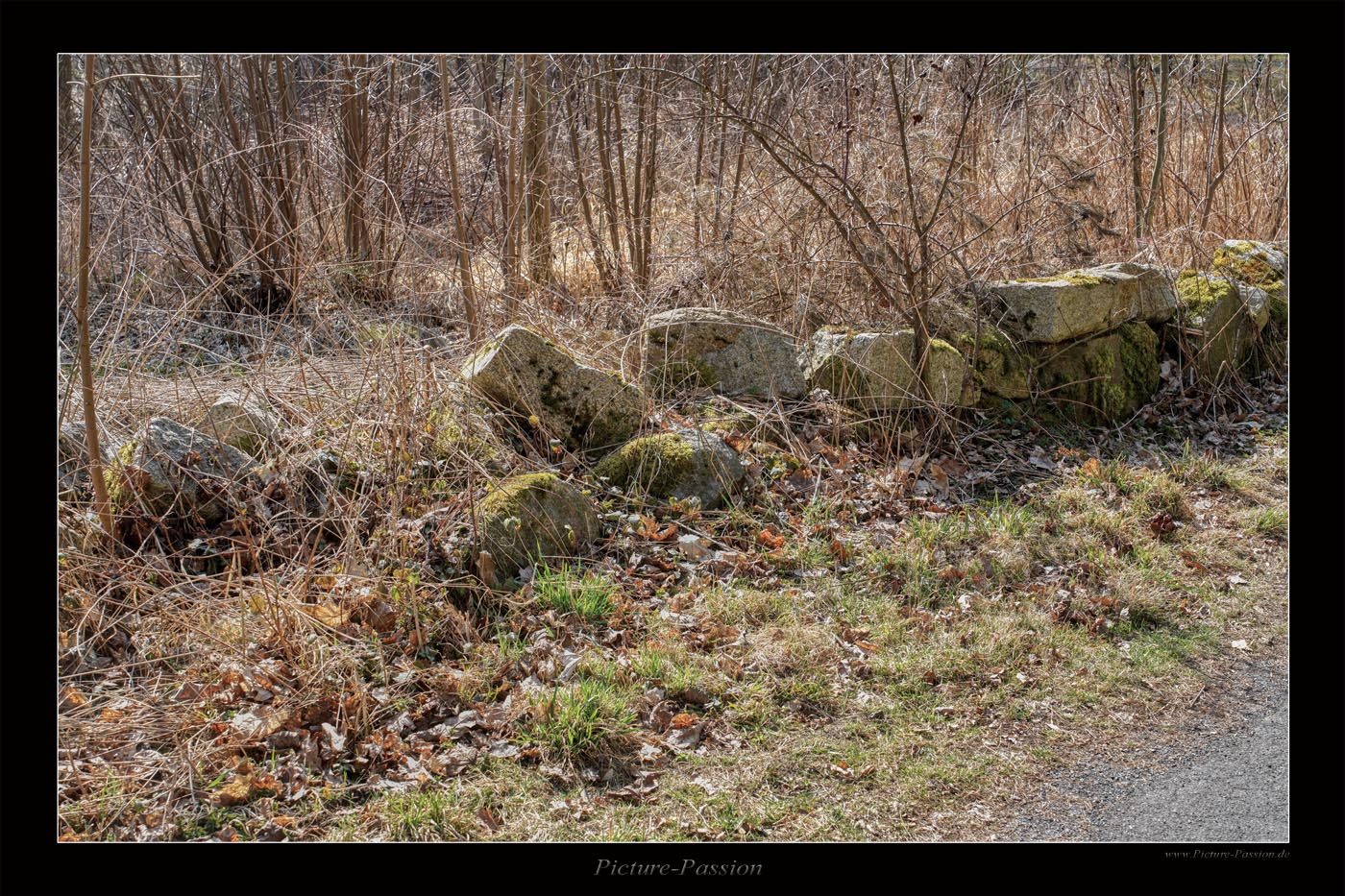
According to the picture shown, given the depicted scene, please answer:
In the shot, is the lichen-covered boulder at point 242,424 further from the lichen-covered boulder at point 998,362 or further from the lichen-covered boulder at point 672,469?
the lichen-covered boulder at point 998,362

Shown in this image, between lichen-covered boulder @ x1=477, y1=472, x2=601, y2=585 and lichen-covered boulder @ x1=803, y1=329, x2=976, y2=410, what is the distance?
7.09ft

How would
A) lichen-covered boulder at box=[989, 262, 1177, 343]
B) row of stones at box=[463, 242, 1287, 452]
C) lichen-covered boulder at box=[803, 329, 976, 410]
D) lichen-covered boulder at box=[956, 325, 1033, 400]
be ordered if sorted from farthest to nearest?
lichen-covered boulder at box=[989, 262, 1177, 343]
lichen-covered boulder at box=[956, 325, 1033, 400]
lichen-covered boulder at box=[803, 329, 976, 410]
row of stones at box=[463, 242, 1287, 452]

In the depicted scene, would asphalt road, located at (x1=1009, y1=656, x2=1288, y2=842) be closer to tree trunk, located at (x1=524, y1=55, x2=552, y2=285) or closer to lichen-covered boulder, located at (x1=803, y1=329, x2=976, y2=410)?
lichen-covered boulder, located at (x1=803, y1=329, x2=976, y2=410)

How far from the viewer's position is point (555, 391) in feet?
19.3

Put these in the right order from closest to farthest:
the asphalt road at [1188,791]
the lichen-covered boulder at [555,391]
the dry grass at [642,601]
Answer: the asphalt road at [1188,791], the dry grass at [642,601], the lichen-covered boulder at [555,391]

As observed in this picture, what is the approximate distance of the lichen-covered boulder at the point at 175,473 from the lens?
4.63 metres

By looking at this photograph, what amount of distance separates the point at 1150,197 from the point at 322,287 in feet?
23.1

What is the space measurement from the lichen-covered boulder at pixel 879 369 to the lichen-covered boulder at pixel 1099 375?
814mm

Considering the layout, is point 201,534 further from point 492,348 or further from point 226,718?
point 492,348

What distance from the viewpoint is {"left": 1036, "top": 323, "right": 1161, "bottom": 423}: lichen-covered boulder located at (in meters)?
7.27

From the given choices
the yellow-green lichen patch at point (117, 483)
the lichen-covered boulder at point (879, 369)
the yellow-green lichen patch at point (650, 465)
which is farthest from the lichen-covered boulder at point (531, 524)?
the lichen-covered boulder at point (879, 369)

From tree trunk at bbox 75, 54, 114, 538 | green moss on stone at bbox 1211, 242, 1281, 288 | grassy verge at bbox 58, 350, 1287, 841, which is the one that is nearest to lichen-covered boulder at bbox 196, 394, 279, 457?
grassy verge at bbox 58, 350, 1287, 841

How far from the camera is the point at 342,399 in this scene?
5328 mm
